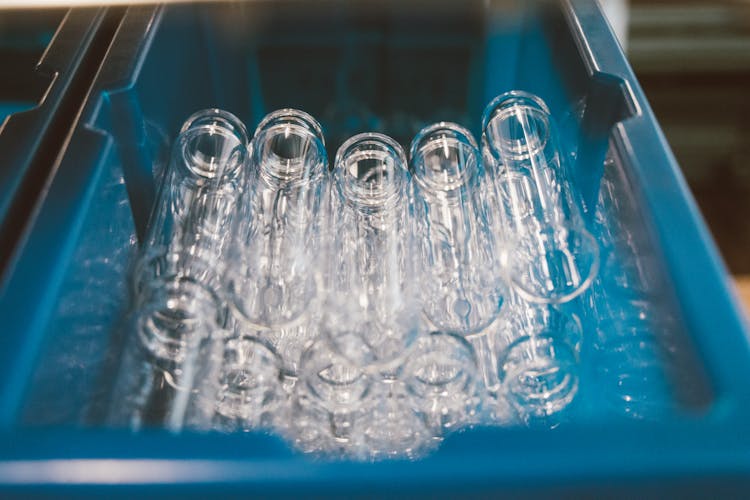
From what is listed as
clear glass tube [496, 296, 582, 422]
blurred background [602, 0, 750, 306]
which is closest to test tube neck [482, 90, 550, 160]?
clear glass tube [496, 296, 582, 422]

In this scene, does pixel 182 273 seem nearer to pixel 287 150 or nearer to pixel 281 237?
pixel 281 237

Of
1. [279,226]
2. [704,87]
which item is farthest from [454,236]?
[704,87]

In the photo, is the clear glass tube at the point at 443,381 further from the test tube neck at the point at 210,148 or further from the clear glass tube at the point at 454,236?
the test tube neck at the point at 210,148

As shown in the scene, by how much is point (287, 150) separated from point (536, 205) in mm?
320

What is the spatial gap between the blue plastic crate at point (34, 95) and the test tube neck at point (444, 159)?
1.39ft

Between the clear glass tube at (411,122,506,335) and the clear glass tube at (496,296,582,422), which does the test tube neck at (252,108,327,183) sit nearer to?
the clear glass tube at (411,122,506,335)

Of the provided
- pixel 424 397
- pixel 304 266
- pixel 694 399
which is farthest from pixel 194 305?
pixel 694 399

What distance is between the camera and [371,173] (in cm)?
104

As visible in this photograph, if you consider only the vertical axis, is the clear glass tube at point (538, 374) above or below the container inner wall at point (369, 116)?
below

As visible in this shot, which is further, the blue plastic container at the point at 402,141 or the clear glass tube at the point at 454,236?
the clear glass tube at the point at 454,236

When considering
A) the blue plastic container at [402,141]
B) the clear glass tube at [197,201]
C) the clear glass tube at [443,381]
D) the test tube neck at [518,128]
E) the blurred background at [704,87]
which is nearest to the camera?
the blue plastic container at [402,141]

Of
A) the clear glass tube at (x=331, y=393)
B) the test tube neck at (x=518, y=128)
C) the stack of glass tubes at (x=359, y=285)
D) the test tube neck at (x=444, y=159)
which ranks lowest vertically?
the clear glass tube at (x=331, y=393)

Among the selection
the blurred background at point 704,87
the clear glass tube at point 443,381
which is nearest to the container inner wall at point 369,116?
the clear glass tube at point 443,381

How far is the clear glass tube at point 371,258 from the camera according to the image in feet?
2.64
